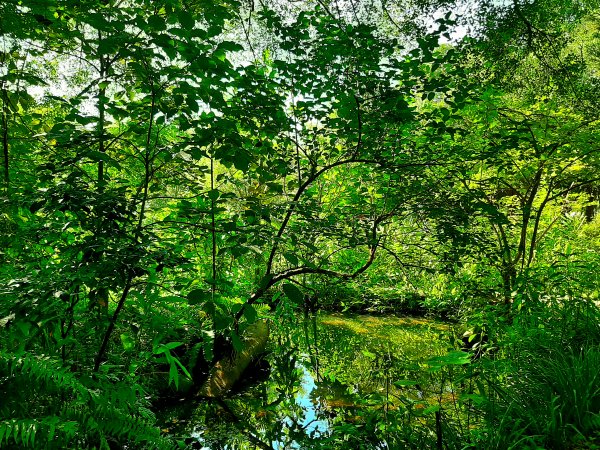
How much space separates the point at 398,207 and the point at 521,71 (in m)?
2.50

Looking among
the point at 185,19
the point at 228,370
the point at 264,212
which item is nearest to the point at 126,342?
the point at 264,212

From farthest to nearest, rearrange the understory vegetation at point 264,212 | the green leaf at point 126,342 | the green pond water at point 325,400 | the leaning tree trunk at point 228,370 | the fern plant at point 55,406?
the leaning tree trunk at point 228,370 < the green pond water at point 325,400 < the green leaf at point 126,342 < the understory vegetation at point 264,212 < the fern plant at point 55,406

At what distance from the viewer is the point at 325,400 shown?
15.0ft

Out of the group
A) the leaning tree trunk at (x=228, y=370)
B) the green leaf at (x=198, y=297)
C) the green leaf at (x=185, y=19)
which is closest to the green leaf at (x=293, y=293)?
the green leaf at (x=198, y=297)

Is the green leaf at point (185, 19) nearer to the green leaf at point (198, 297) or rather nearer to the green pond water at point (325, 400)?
the green leaf at point (198, 297)

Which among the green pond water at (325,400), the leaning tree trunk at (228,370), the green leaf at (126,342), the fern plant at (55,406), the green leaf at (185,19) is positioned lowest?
the green pond water at (325,400)

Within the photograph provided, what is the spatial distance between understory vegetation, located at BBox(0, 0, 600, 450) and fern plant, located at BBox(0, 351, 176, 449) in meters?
0.01

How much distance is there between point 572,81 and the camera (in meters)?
4.05

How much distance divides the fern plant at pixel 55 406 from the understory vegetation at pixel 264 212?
0.01 m

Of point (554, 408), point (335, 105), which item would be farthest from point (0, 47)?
point (554, 408)

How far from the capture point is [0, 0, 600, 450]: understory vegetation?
178cm

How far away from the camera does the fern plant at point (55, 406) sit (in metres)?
1.61

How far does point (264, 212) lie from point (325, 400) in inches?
136

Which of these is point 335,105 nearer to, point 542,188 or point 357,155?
point 357,155
